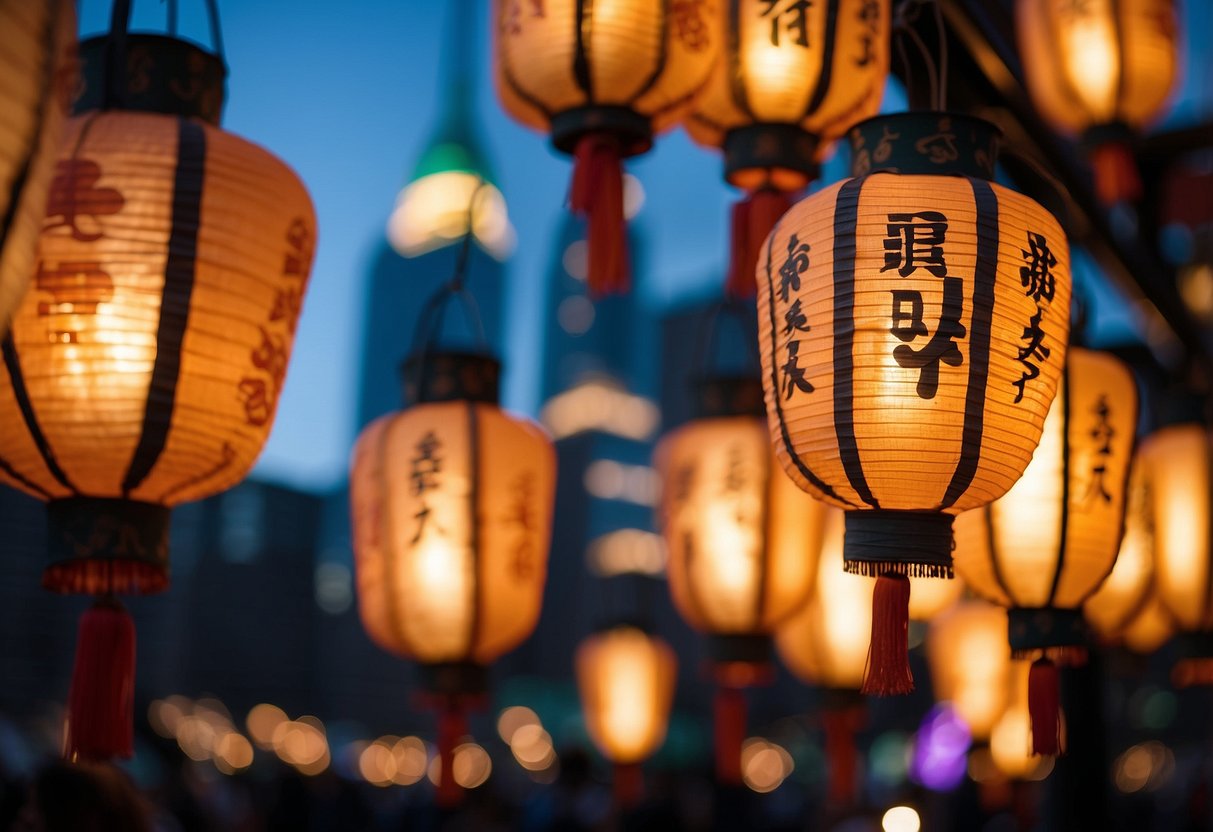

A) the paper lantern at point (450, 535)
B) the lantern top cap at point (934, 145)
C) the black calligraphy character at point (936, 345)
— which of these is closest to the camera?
the black calligraphy character at point (936, 345)

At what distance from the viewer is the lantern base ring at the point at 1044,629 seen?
7.93ft

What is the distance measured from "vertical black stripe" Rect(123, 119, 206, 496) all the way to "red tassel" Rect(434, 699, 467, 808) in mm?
1481

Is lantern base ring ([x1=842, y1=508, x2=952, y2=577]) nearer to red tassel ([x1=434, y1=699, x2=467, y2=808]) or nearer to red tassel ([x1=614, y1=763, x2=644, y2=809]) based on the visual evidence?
red tassel ([x1=434, y1=699, x2=467, y2=808])

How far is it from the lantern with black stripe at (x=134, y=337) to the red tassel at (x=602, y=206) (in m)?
0.64

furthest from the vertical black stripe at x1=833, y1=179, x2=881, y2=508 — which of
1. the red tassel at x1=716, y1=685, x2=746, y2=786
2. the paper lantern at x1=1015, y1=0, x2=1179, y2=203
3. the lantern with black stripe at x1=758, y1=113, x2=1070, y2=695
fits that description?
the paper lantern at x1=1015, y1=0, x2=1179, y2=203

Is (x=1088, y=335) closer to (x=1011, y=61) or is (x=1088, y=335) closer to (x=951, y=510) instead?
(x=1011, y=61)

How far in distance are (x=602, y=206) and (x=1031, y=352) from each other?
3.29ft

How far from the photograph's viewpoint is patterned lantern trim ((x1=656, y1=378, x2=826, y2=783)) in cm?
330

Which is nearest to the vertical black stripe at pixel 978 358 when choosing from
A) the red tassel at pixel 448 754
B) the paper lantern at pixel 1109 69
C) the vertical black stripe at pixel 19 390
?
the vertical black stripe at pixel 19 390

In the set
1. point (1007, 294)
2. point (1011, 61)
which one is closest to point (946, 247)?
point (1007, 294)

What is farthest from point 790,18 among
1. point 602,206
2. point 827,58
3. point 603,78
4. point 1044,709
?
point 1044,709

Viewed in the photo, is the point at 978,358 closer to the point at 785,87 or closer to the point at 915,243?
the point at 915,243

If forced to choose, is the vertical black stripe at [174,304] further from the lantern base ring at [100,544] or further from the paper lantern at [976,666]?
the paper lantern at [976,666]

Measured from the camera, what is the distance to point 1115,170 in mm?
3906
